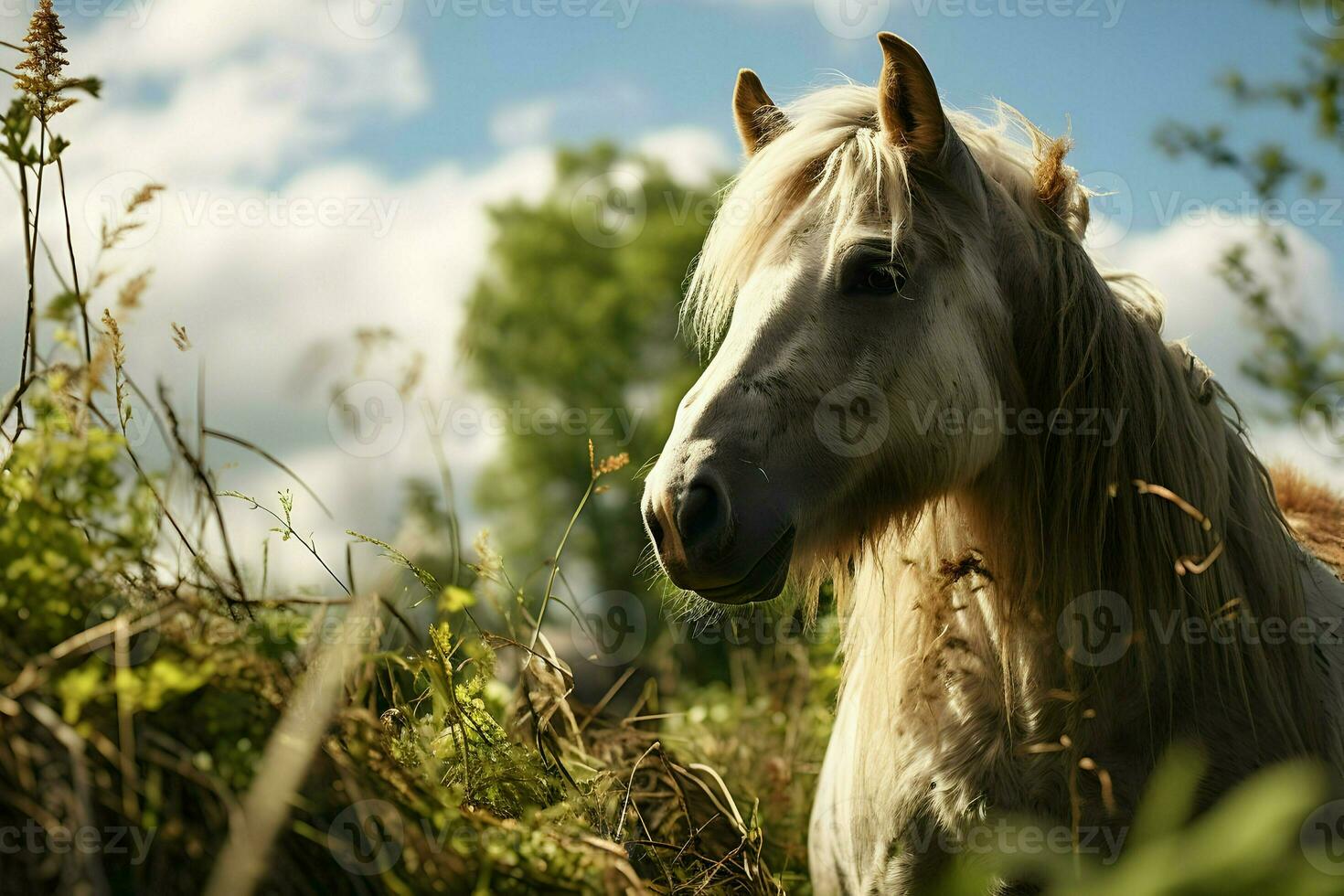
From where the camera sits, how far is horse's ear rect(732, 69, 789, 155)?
115 inches

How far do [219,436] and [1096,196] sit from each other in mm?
2354

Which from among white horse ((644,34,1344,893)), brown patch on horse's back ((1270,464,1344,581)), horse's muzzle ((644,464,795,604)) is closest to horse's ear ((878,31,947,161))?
white horse ((644,34,1344,893))

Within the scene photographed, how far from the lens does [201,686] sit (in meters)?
1.23

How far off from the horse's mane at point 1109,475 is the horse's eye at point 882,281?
9 centimetres

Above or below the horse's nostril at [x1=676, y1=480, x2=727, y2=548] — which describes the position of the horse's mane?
above

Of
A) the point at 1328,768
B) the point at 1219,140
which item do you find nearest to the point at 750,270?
the point at 1328,768

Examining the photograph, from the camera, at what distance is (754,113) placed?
9.70 feet

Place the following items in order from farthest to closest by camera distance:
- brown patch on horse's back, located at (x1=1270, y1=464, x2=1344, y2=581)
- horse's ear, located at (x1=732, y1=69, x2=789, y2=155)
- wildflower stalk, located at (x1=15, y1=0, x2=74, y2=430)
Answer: brown patch on horse's back, located at (x1=1270, y1=464, x2=1344, y2=581) < horse's ear, located at (x1=732, y1=69, x2=789, y2=155) < wildflower stalk, located at (x1=15, y1=0, x2=74, y2=430)

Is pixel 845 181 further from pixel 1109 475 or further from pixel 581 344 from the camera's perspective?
pixel 581 344

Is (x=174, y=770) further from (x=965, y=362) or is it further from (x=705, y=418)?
(x=965, y=362)

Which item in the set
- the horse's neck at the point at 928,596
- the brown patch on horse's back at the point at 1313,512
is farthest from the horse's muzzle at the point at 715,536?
the brown patch on horse's back at the point at 1313,512

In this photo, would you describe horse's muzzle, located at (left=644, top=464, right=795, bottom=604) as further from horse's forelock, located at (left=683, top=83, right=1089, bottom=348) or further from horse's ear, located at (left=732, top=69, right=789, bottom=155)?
horse's ear, located at (left=732, top=69, right=789, bottom=155)

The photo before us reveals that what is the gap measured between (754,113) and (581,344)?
18560 millimetres

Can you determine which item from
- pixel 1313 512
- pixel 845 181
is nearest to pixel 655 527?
pixel 845 181
